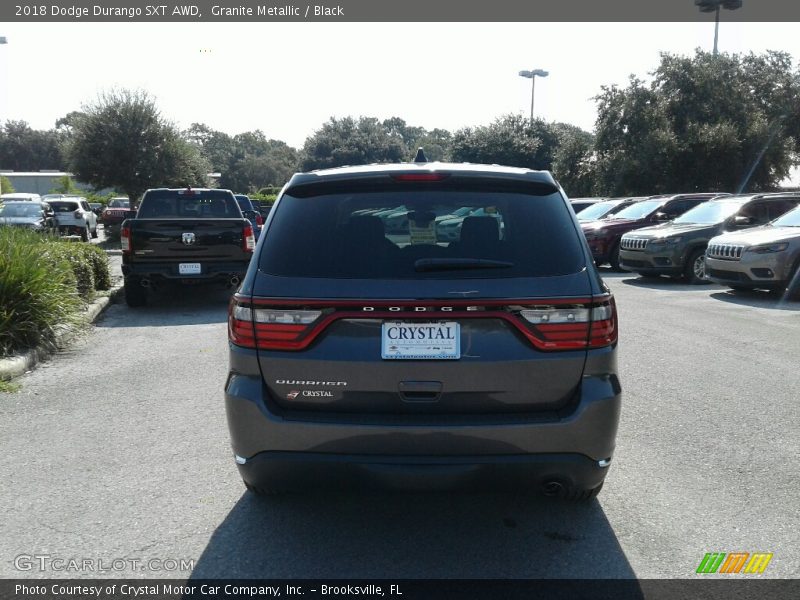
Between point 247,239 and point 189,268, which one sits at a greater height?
point 247,239

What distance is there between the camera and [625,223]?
18328 mm

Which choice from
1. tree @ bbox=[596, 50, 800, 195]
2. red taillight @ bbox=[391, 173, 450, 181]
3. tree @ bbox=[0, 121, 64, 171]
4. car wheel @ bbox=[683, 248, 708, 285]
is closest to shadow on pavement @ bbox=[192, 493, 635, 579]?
red taillight @ bbox=[391, 173, 450, 181]

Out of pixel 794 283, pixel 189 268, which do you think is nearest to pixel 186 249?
pixel 189 268

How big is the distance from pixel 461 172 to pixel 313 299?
3.20 feet

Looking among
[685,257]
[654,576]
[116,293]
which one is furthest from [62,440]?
[685,257]

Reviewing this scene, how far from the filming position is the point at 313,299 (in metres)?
3.29

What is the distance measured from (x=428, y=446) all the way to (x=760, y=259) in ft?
35.7

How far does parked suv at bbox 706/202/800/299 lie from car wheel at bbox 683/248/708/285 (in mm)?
1863

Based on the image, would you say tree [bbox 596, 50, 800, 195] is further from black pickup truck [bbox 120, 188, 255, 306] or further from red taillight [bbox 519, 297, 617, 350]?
red taillight [bbox 519, 297, 617, 350]

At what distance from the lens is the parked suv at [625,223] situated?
18.1 m

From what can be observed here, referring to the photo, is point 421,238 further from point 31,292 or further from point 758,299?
point 758,299

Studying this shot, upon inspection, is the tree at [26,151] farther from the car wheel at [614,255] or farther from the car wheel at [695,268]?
the car wheel at [695,268]

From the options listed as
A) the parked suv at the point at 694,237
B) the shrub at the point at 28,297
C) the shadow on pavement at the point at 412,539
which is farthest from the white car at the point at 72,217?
the shadow on pavement at the point at 412,539

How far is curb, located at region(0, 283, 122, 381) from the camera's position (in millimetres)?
7191
